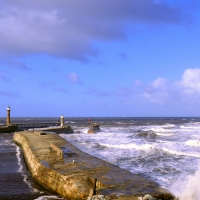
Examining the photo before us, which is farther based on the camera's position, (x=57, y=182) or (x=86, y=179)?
(x=57, y=182)

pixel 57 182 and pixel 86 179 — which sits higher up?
pixel 86 179

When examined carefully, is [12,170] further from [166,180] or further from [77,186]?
[166,180]

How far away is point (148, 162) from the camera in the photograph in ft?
45.3

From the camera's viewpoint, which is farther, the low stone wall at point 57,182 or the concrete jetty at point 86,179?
the low stone wall at point 57,182

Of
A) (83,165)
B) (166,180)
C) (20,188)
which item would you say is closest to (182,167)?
(166,180)

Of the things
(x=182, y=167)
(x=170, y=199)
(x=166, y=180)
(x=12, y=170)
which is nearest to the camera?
(x=170, y=199)

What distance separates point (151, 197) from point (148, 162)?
783cm

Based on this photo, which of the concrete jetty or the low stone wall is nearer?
the concrete jetty

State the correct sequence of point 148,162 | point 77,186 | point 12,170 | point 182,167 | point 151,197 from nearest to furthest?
point 151,197 < point 77,186 < point 12,170 < point 182,167 < point 148,162

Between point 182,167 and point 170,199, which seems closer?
point 170,199

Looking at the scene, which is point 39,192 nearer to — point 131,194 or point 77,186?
point 77,186

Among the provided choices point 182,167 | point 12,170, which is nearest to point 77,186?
point 12,170

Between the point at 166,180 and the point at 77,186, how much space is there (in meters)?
3.95

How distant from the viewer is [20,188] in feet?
29.1
